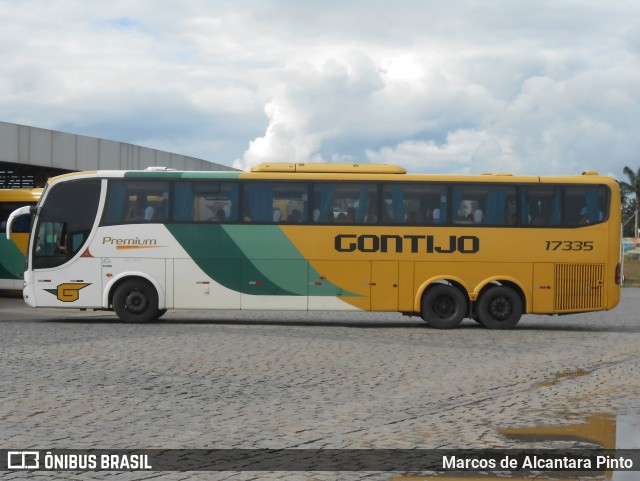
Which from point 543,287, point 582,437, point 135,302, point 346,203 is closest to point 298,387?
point 582,437

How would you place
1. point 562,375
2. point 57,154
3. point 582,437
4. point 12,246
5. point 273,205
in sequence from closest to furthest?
point 582,437 → point 562,375 → point 273,205 → point 12,246 → point 57,154

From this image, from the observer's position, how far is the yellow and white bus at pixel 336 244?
70.9 feet

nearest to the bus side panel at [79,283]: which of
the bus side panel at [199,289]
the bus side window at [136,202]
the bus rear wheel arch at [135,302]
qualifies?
the bus rear wheel arch at [135,302]

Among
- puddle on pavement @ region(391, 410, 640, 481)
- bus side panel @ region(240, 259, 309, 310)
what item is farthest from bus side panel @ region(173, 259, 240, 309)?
puddle on pavement @ region(391, 410, 640, 481)

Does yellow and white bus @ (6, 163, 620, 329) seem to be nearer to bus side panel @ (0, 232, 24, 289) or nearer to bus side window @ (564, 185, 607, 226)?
bus side window @ (564, 185, 607, 226)

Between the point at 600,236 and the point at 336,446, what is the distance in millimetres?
14793

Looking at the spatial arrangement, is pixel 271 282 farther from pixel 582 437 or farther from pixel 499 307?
pixel 582 437

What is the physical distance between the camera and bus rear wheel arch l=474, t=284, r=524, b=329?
Result: 70.5 feet

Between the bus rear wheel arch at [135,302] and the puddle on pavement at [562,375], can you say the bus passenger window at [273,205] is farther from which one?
the puddle on pavement at [562,375]

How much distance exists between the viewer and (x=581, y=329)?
73.4 feet

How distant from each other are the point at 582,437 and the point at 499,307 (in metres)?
13.2

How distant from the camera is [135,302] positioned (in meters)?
21.9

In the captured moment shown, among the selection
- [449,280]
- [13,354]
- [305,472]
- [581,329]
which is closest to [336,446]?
[305,472]

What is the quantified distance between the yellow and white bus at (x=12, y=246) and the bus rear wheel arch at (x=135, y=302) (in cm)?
1063
